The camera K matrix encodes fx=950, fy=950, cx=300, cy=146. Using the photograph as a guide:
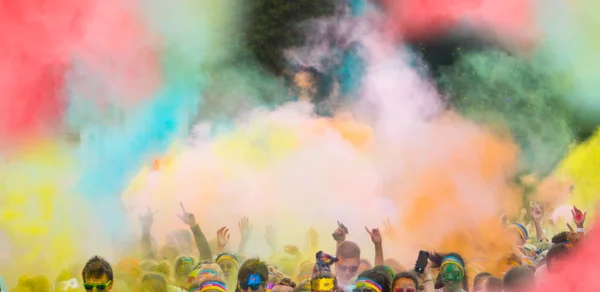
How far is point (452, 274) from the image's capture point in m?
9.00

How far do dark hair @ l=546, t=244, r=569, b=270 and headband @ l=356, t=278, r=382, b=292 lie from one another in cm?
179

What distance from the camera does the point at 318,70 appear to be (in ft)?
45.4

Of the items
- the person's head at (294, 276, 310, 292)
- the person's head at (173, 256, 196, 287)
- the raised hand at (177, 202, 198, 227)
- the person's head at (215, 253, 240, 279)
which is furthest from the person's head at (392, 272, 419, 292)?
the raised hand at (177, 202, 198, 227)

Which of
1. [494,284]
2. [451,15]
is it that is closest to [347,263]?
[494,284]

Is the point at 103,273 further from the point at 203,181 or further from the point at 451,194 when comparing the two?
the point at 451,194

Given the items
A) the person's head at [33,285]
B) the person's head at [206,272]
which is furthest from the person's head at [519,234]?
the person's head at [33,285]

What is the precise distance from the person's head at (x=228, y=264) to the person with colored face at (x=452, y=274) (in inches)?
85.2

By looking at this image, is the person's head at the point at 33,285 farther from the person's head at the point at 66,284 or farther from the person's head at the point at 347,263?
the person's head at the point at 347,263

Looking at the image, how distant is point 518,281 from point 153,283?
3.48 metres

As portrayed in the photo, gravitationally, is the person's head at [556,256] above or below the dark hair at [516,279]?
above

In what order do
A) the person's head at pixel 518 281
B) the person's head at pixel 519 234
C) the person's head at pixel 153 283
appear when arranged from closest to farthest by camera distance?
1. the person's head at pixel 518 281
2. the person's head at pixel 153 283
3. the person's head at pixel 519 234

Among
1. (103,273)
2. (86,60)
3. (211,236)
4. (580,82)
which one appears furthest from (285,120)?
(103,273)

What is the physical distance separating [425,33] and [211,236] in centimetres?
429

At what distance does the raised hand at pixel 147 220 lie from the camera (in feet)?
40.7
